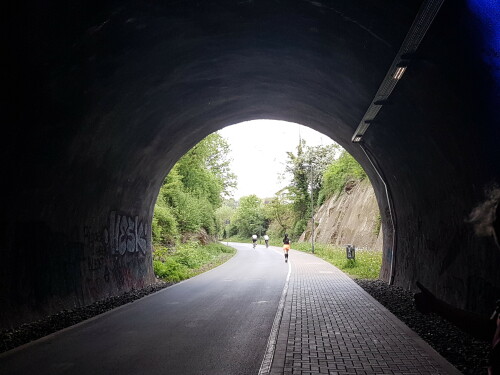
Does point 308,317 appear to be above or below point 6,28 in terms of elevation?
below

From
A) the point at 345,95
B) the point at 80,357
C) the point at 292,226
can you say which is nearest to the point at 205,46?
the point at 345,95

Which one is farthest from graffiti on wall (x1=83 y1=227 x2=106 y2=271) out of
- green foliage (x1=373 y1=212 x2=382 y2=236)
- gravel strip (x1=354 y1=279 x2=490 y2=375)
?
green foliage (x1=373 y1=212 x2=382 y2=236)

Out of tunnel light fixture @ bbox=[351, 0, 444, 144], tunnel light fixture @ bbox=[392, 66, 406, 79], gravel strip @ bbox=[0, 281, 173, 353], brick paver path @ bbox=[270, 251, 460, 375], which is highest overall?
tunnel light fixture @ bbox=[351, 0, 444, 144]

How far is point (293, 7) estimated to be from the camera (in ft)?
23.7

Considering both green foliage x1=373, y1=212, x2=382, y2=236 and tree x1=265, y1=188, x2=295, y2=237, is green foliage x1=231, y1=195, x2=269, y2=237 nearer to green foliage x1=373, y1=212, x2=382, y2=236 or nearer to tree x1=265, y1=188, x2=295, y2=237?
tree x1=265, y1=188, x2=295, y2=237

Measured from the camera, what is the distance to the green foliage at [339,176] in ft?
128

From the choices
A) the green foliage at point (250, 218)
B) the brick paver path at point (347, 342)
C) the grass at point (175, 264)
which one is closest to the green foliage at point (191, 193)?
the grass at point (175, 264)

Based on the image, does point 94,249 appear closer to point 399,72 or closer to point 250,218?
point 399,72

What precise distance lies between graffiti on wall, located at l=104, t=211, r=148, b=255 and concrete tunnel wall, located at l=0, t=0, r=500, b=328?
9 centimetres

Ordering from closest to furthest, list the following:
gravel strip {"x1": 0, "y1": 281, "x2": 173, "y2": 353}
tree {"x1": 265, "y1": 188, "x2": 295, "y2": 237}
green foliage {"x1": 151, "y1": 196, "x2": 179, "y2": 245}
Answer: gravel strip {"x1": 0, "y1": 281, "x2": 173, "y2": 353} → green foliage {"x1": 151, "y1": 196, "x2": 179, "y2": 245} → tree {"x1": 265, "y1": 188, "x2": 295, "y2": 237}

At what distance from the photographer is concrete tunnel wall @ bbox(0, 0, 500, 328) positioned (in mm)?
6184

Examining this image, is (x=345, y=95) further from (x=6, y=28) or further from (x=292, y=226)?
(x=292, y=226)

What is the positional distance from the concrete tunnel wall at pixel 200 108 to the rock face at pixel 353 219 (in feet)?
57.4

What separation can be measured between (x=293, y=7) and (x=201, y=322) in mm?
5951
